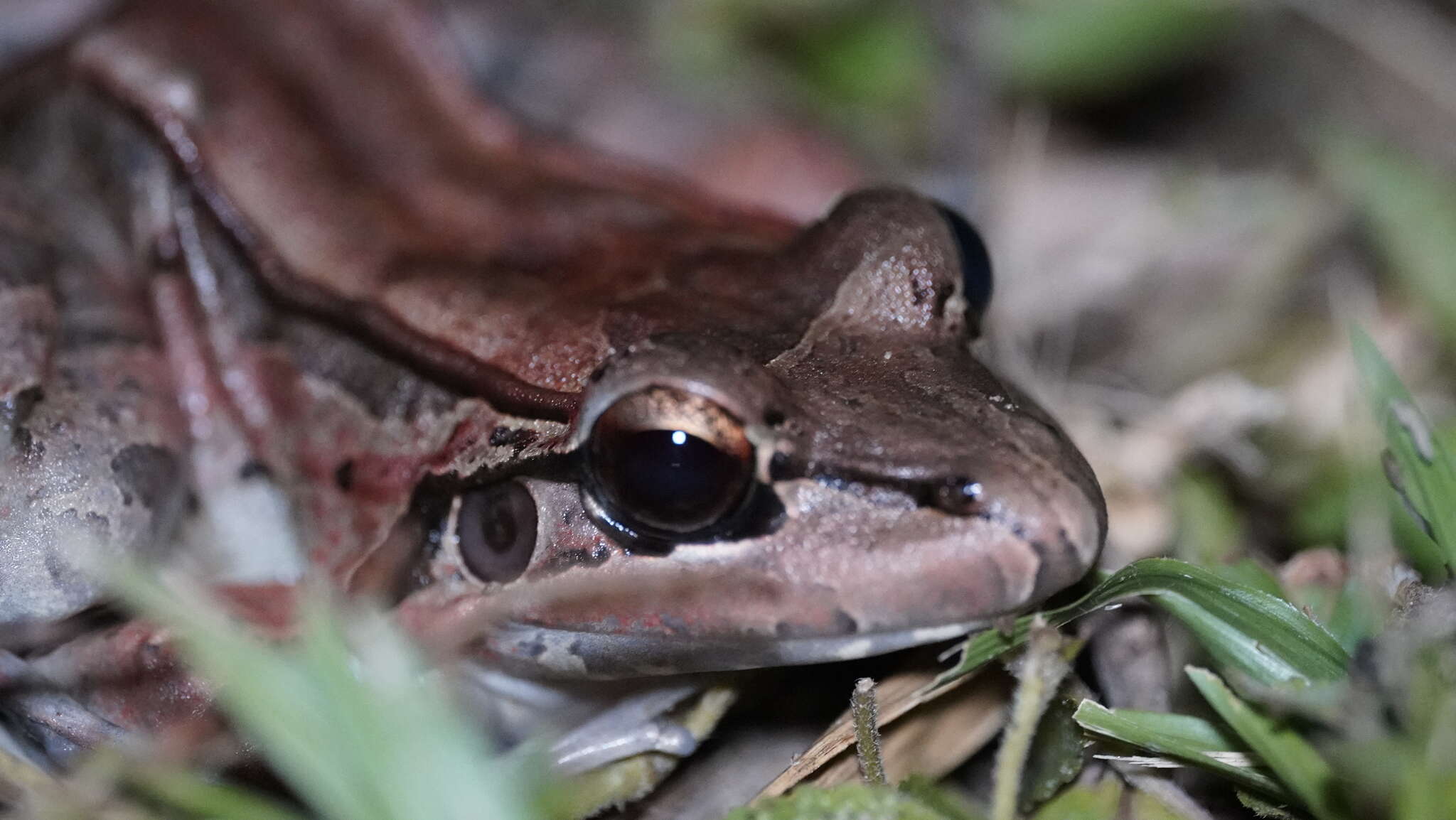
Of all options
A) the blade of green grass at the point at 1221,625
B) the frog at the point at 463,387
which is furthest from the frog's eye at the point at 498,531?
the blade of green grass at the point at 1221,625

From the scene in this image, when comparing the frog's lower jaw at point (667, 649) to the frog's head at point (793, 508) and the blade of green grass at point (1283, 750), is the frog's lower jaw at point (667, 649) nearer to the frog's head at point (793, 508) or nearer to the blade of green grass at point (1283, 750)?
the frog's head at point (793, 508)

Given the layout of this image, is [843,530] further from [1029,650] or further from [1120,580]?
[1120,580]

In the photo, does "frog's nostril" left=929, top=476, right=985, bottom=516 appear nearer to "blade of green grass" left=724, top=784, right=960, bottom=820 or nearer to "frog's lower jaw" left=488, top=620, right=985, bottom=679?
"frog's lower jaw" left=488, top=620, right=985, bottom=679

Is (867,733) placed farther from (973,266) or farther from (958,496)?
(973,266)

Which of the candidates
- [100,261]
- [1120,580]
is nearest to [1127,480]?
[1120,580]

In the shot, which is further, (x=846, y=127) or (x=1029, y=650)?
(x=846, y=127)

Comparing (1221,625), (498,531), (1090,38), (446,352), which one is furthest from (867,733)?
(1090,38)
